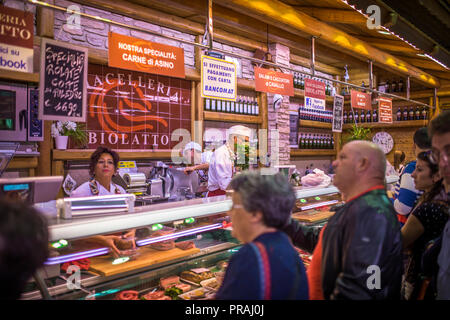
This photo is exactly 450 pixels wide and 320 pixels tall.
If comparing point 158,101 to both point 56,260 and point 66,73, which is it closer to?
point 66,73

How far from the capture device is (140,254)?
268cm

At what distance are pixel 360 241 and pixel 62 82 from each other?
122 inches

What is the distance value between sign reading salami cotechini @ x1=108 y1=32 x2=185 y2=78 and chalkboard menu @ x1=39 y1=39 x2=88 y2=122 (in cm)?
38

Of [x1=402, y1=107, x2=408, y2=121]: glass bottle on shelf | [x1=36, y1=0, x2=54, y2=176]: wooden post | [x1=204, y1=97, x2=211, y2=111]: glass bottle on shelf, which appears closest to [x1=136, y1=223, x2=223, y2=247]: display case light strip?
[x1=36, y1=0, x2=54, y2=176]: wooden post

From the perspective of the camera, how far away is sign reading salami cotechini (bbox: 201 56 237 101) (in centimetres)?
450

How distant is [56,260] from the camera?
2121 mm

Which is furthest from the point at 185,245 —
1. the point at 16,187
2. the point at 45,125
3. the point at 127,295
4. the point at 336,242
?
the point at 45,125

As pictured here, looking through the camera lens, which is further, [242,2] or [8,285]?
[242,2]

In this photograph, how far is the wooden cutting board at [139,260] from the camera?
2.37m

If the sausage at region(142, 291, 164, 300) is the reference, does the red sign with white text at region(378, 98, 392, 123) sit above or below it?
above

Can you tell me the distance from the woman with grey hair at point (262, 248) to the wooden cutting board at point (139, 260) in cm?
115

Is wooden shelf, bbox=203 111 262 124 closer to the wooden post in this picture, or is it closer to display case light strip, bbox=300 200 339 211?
the wooden post
